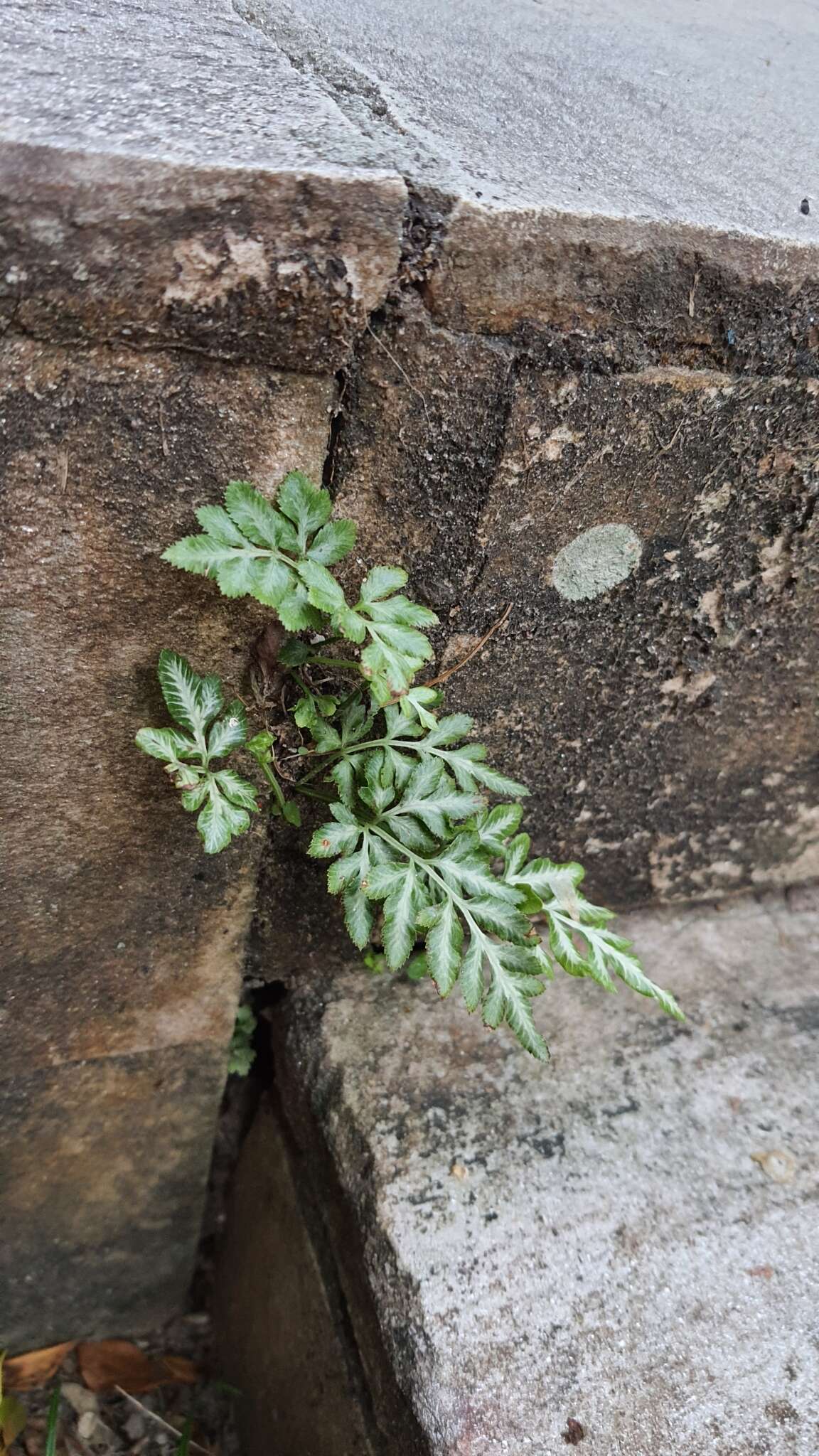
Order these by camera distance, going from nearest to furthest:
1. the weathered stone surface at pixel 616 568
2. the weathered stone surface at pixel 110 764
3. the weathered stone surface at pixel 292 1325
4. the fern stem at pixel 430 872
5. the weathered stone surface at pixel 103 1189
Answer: the weathered stone surface at pixel 110 764
the weathered stone surface at pixel 616 568
the fern stem at pixel 430 872
the weathered stone surface at pixel 292 1325
the weathered stone surface at pixel 103 1189

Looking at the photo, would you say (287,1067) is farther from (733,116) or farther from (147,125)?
(733,116)

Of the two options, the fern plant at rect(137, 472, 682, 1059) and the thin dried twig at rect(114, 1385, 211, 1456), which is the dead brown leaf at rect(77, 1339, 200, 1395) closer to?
the thin dried twig at rect(114, 1385, 211, 1456)

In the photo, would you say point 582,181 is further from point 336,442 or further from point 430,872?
point 430,872

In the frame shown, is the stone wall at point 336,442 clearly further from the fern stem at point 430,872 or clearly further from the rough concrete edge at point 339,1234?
the fern stem at point 430,872

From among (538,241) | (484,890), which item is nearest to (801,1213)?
(484,890)

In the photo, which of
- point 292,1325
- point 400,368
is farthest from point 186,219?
point 292,1325

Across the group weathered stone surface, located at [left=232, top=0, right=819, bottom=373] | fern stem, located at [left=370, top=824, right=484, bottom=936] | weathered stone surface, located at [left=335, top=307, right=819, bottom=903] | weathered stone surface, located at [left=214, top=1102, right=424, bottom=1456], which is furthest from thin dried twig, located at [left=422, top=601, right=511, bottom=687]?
weathered stone surface, located at [left=214, top=1102, right=424, bottom=1456]

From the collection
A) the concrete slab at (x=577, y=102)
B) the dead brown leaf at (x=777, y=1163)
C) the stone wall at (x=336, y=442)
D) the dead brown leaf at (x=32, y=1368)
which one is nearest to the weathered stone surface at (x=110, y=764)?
the stone wall at (x=336, y=442)
